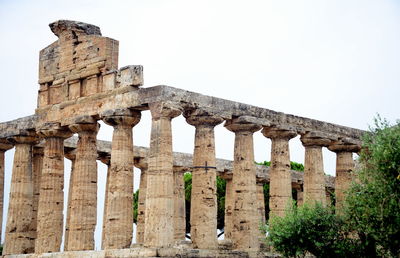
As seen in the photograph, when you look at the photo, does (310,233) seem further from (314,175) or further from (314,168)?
(314,168)

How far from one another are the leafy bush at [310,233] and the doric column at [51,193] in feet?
33.6

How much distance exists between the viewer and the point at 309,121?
Answer: 3506cm

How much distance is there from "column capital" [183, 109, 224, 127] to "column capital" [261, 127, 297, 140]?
3641mm

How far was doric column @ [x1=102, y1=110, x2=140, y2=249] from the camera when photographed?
28.7 meters

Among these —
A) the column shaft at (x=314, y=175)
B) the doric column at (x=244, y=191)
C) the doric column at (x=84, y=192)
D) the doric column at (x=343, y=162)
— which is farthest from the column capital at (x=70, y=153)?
the doric column at (x=343, y=162)

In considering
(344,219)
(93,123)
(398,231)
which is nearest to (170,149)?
(93,123)

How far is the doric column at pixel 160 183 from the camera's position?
27.2m

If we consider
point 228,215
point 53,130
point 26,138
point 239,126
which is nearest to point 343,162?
point 239,126

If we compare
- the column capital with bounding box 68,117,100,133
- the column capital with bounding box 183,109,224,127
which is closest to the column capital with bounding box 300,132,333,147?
the column capital with bounding box 183,109,224,127

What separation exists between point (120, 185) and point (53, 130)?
17.9ft

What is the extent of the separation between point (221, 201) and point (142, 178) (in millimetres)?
19652

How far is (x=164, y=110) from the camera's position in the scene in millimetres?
28266

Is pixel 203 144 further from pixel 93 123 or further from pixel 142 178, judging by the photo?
pixel 142 178

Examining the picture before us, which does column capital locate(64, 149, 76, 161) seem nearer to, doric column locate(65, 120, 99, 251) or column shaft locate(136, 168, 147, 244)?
column shaft locate(136, 168, 147, 244)
